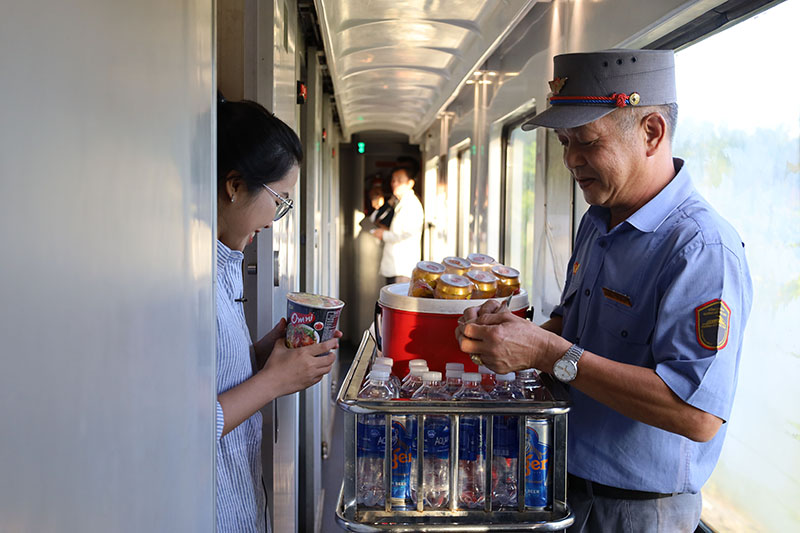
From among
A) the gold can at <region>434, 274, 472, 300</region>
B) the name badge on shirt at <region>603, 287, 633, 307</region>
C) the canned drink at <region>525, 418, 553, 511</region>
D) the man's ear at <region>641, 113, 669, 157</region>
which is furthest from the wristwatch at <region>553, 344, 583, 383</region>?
the man's ear at <region>641, 113, 669, 157</region>

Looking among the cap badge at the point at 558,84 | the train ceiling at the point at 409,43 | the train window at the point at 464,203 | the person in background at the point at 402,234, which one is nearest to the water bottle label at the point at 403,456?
the cap badge at the point at 558,84

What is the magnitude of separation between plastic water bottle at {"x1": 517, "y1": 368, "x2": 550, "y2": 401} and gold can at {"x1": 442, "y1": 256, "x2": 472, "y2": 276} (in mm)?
437

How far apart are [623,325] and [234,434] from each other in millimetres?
1020

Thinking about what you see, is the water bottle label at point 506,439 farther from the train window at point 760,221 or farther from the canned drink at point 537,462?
the train window at point 760,221

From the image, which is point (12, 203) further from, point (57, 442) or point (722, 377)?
point (722, 377)

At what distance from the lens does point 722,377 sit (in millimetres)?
1430

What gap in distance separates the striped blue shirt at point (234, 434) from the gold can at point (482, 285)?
0.67 m

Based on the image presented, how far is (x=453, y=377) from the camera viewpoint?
1658 millimetres

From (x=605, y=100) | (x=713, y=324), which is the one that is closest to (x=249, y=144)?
(x=605, y=100)

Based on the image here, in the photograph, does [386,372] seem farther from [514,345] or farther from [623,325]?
[623,325]

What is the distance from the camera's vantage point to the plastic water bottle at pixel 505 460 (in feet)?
4.98

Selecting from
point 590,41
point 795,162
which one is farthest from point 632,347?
point 590,41

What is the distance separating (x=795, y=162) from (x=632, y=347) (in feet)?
2.34

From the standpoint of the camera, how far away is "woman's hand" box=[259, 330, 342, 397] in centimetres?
174
